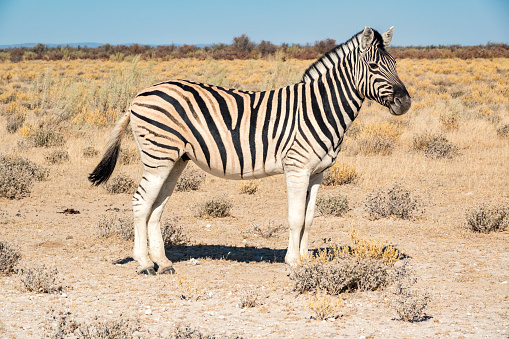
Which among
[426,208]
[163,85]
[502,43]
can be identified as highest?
[502,43]

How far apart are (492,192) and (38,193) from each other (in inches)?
350

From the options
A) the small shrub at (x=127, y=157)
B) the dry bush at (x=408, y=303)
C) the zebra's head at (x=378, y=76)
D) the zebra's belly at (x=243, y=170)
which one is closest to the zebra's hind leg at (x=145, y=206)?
the zebra's belly at (x=243, y=170)

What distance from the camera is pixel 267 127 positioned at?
20.9 ft

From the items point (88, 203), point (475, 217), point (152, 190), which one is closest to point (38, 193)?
point (88, 203)

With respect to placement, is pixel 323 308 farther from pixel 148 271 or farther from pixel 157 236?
pixel 157 236

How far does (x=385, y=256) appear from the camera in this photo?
6449 mm

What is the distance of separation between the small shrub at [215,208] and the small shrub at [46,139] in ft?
22.3

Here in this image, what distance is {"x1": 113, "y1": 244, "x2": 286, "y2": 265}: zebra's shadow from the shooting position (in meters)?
7.31

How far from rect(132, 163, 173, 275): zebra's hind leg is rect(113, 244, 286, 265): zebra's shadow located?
670mm

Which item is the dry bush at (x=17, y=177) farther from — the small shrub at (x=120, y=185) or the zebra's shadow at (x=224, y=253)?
the zebra's shadow at (x=224, y=253)

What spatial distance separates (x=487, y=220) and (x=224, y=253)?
4.06 m

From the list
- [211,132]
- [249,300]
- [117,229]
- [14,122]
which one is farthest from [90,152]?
[249,300]

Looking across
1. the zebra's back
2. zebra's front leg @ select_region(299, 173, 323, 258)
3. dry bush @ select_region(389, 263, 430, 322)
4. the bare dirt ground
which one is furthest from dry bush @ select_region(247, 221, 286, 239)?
dry bush @ select_region(389, 263, 430, 322)

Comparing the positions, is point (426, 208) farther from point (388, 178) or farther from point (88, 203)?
point (88, 203)
